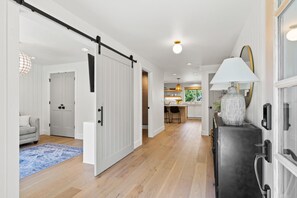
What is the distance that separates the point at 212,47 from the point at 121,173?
3294mm

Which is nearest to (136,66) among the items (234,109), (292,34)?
(234,109)

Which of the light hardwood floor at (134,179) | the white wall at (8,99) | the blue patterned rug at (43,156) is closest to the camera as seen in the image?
the white wall at (8,99)

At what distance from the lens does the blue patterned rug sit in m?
2.83

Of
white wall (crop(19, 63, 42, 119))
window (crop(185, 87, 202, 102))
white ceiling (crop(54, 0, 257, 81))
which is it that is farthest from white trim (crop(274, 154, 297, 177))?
window (crop(185, 87, 202, 102))

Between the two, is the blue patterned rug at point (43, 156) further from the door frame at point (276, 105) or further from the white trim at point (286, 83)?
the white trim at point (286, 83)

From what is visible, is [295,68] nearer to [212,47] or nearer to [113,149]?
[113,149]

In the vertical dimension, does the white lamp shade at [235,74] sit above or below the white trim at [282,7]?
below

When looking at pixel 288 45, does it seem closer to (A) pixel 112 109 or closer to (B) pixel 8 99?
(B) pixel 8 99

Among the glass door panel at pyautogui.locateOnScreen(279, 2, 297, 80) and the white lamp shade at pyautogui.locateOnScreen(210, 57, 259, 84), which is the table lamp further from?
the glass door panel at pyautogui.locateOnScreen(279, 2, 297, 80)

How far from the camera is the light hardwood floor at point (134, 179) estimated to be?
211 cm

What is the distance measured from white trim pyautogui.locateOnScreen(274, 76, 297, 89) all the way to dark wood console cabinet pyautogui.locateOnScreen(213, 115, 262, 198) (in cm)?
76

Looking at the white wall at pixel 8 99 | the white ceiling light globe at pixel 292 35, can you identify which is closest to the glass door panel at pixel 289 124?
the white ceiling light globe at pixel 292 35

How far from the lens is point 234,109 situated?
1.58 m

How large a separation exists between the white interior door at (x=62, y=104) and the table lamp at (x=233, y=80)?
506 cm
